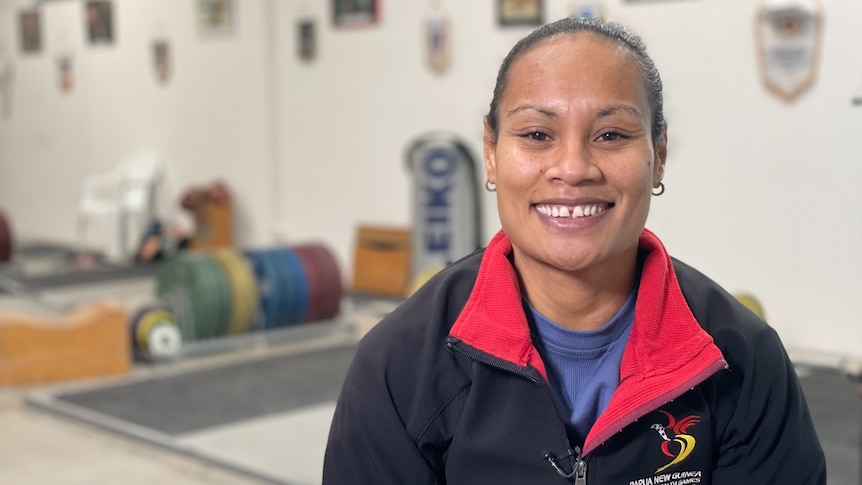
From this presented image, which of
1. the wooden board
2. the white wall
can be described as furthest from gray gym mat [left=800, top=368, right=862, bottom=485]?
the wooden board

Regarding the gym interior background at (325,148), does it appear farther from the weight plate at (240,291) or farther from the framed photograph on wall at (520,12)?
the weight plate at (240,291)

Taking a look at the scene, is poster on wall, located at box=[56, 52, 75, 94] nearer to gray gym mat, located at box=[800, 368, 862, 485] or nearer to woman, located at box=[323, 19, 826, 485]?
gray gym mat, located at box=[800, 368, 862, 485]

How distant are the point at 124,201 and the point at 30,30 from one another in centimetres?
317

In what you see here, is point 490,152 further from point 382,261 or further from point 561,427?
point 382,261

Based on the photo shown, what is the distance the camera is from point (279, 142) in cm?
793

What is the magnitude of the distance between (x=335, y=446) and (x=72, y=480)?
2.77 meters

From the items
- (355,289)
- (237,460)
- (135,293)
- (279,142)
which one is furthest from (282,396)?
(279,142)

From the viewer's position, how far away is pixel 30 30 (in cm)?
1095

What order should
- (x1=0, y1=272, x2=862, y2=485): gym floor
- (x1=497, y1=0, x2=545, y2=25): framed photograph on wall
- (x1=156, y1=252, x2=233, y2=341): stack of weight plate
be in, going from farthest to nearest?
(x1=497, y1=0, x2=545, y2=25): framed photograph on wall, (x1=156, y1=252, x2=233, y2=341): stack of weight plate, (x1=0, y1=272, x2=862, y2=485): gym floor

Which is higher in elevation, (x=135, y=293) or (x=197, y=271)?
(x=197, y=271)

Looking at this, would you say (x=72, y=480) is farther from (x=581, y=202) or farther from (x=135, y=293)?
(x=135, y=293)

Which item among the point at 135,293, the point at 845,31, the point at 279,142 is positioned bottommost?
the point at 135,293

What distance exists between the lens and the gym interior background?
2.33 m

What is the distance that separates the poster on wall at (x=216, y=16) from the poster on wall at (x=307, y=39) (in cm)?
81
